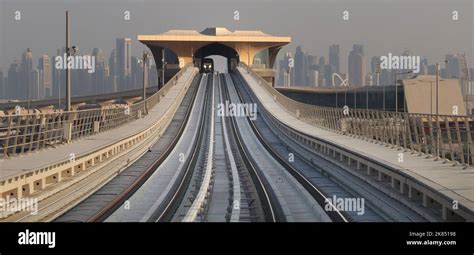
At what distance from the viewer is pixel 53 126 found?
750 inches

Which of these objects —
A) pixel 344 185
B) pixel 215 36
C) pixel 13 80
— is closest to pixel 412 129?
pixel 344 185

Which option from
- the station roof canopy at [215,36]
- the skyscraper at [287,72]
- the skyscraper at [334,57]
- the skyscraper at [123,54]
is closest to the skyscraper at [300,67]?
the skyscraper at [287,72]

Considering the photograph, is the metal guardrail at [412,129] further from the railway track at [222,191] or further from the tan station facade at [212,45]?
the tan station facade at [212,45]

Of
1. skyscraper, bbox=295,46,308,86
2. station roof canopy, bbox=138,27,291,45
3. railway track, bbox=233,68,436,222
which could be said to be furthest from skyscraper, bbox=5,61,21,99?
skyscraper, bbox=295,46,308,86

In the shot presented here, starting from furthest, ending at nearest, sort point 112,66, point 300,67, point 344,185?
point 300,67 < point 112,66 < point 344,185

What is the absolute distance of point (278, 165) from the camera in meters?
22.3

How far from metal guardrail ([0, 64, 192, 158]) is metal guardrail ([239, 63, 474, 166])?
29.0ft

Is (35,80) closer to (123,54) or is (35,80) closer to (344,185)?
(123,54)

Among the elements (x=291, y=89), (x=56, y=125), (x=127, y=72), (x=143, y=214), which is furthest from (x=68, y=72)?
(x=291, y=89)

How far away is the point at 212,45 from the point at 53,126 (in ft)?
272

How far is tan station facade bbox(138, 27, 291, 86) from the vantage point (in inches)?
3674

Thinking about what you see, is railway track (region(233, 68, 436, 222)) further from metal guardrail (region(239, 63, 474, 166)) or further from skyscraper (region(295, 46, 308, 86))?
skyscraper (region(295, 46, 308, 86))
